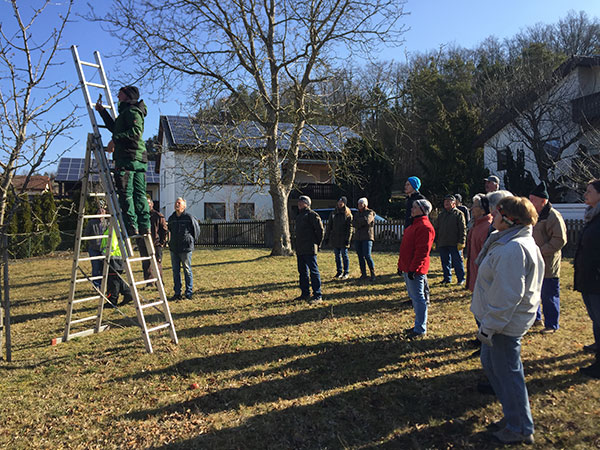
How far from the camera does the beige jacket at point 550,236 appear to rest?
201 inches

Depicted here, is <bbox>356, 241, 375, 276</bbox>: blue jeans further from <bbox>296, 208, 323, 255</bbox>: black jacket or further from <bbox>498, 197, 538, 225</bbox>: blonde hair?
<bbox>498, 197, 538, 225</bbox>: blonde hair

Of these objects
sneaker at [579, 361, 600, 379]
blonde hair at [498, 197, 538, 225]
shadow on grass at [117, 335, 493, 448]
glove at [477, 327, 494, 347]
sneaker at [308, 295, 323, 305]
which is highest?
blonde hair at [498, 197, 538, 225]

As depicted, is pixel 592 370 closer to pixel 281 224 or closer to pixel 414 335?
pixel 414 335

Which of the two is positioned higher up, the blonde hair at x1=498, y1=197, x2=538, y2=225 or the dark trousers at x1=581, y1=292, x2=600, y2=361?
the blonde hair at x1=498, y1=197, x2=538, y2=225

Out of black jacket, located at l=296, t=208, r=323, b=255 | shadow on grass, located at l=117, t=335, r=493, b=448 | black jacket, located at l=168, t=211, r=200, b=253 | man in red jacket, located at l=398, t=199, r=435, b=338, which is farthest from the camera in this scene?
black jacket, located at l=168, t=211, r=200, b=253

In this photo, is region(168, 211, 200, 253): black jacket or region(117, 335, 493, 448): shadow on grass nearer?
region(117, 335, 493, 448): shadow on grass

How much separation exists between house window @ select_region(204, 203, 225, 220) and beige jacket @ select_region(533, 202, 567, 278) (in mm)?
27925

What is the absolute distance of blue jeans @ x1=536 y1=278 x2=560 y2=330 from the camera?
5.33 m

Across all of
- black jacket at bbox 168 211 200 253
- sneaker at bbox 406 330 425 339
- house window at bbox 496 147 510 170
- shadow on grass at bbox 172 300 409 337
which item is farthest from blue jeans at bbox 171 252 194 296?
house window at bbox 496 147 510 170

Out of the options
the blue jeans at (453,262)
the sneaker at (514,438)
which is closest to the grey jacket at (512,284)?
the sneaker at (514,438)

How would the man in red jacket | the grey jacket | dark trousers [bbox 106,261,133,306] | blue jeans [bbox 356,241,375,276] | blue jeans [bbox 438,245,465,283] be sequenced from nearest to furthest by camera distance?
the grey jacket, the man in red jacket, dark trousers [bbox 106,261,133,306], blue jeans [bbox 438,245,465,283], blue jeans [bbox 356,241,375,276]

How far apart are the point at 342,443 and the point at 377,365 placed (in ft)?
4.90

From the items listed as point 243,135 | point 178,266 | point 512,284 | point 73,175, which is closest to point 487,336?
point 512,284

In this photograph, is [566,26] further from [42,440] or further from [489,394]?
[42,440]
